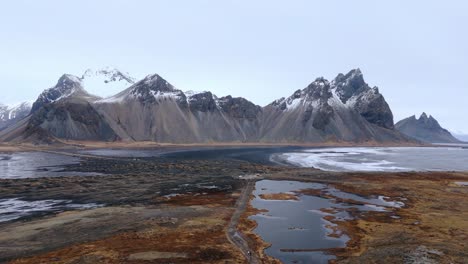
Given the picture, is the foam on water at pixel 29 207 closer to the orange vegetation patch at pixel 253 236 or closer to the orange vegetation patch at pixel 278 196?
the orange vegetation patch at pixel 253 236

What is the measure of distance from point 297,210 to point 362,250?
60.7 ft

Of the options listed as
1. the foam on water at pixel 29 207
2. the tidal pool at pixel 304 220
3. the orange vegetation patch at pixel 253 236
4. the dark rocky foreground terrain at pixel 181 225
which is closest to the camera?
the dark rocky foreground terrain at pixel 181 225

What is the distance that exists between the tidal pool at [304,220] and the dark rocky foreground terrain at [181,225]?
148 centimetres

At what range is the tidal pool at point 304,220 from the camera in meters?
34.1

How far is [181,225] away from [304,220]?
49.7ft

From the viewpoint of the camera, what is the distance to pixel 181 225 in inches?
1662

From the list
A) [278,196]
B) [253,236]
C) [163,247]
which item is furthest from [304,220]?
[163,247]

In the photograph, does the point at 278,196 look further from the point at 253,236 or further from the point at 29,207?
the point at 29,207

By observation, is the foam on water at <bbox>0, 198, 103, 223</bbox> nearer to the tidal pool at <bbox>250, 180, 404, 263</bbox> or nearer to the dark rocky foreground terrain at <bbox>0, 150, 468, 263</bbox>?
the dark rocky foreground terrain at <bbox>0, 150, 468, 263</bbox>

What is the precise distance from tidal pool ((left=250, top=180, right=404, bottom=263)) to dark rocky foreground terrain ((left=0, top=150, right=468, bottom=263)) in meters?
1.48

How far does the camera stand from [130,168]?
3930 inches

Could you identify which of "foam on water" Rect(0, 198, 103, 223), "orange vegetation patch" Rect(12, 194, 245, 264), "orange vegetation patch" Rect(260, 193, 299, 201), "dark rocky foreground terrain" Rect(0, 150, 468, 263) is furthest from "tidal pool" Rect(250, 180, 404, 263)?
"foam on water" Rect(0, 198, 103, 223)

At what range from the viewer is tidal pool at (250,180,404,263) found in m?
34.1

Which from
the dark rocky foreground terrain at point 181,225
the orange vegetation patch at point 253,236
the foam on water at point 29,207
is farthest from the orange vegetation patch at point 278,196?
the foam on water at point 29,207
